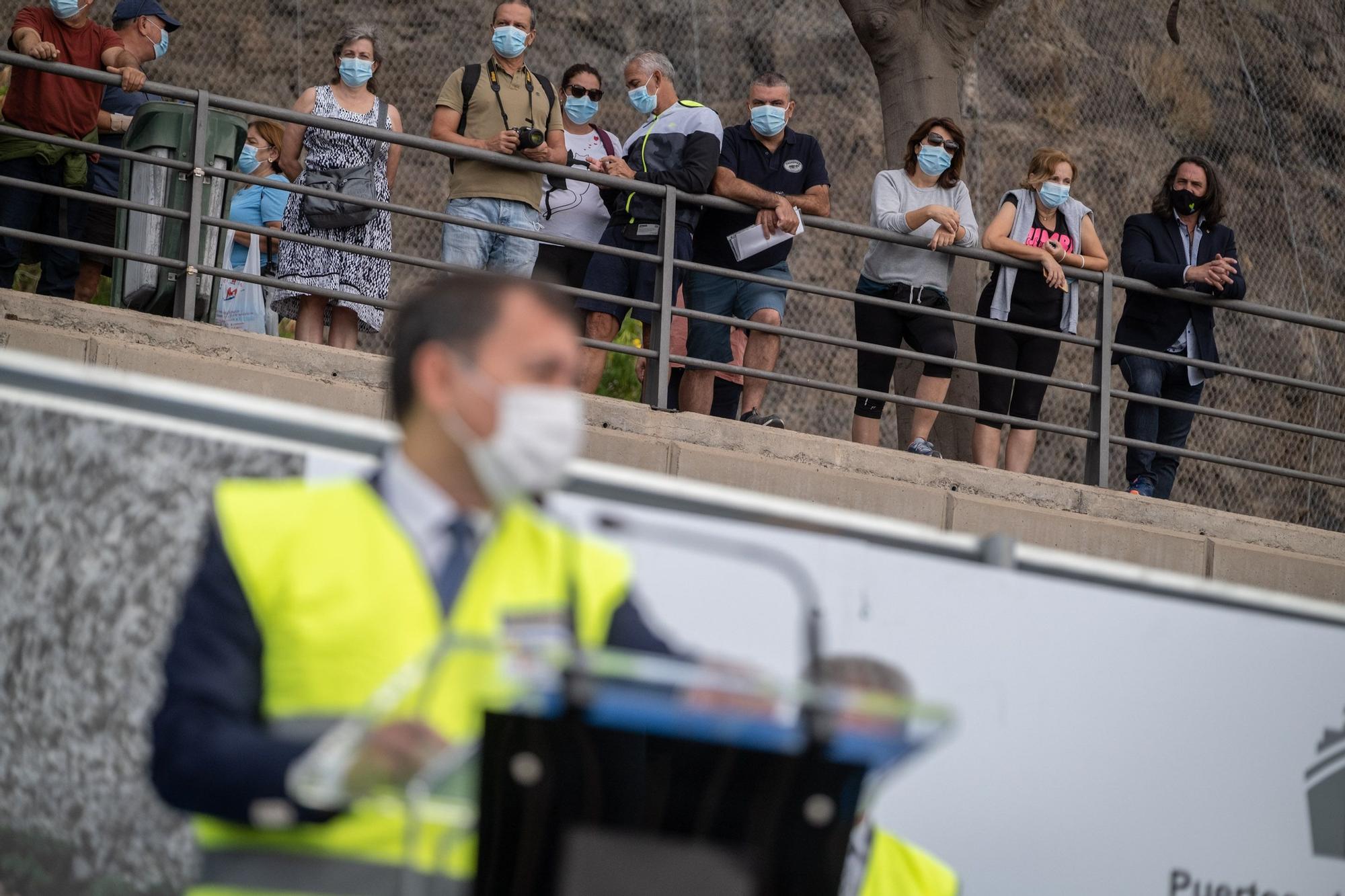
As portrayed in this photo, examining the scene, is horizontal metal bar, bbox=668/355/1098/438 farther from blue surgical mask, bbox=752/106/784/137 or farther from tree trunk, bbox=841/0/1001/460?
tree trunk, bbox=841/0/1001/460

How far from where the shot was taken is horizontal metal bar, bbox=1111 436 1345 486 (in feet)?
29.5

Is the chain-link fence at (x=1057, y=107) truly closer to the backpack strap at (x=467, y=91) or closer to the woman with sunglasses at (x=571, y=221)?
the woman with sunglasses at (x=571, y=221)

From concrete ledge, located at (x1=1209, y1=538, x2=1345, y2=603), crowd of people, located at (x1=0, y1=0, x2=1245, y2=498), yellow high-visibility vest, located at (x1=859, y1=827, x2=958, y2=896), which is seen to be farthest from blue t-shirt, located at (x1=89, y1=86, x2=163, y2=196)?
yellow high-visibility vest, located at (x1=859, y1=827, x2=958, y2=896)

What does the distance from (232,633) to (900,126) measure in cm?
951

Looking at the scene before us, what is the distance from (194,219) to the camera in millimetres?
7867

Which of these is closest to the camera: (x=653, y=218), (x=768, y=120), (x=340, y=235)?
(x=340, y=235)

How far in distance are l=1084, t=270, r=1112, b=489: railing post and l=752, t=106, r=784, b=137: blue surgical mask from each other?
1729 mm

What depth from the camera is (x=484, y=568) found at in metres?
2.69

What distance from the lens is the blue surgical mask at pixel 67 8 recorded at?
8141 mm

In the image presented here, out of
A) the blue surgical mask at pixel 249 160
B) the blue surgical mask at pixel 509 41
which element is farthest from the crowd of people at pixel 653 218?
the blue surgical mask at pixel 249 160

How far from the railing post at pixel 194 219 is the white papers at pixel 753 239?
227 centimetres

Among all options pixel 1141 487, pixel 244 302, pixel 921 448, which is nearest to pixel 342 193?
pixel 244 302

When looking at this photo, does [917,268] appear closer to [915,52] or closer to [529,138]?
[529,138]

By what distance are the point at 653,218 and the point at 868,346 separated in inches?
42.5
